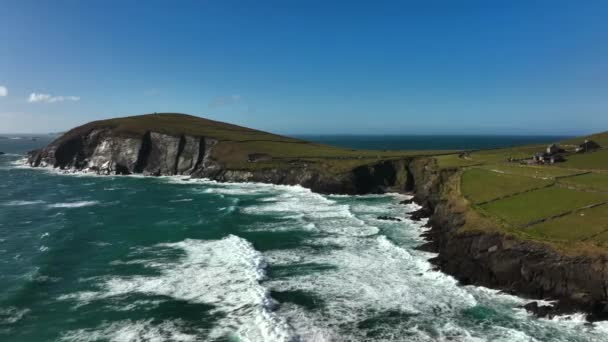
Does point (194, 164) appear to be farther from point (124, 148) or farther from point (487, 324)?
point (487, 324)

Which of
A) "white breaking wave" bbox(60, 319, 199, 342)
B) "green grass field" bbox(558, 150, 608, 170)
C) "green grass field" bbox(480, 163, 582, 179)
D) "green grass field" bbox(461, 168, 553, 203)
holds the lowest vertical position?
"white breaking wave" bbox(60, 319, 199, 342)

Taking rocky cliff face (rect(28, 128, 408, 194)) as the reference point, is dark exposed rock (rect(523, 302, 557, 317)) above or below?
below

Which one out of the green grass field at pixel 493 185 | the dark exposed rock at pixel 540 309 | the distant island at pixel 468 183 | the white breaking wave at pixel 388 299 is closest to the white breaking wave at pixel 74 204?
the distant island at pixel 468 183

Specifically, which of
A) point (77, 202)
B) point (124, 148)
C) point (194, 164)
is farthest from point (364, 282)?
point (124, 148)

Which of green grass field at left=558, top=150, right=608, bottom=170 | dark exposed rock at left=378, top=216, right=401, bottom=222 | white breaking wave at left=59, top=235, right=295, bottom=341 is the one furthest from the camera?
green grass field at left=558, top=150, right=608, bottom=170

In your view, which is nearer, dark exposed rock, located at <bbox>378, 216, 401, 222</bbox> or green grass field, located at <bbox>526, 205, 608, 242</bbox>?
green grass field, located at <bbox>526, 205, 608, 242</bbox>

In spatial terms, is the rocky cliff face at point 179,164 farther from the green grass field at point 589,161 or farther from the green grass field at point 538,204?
the green grass field at point 538,204

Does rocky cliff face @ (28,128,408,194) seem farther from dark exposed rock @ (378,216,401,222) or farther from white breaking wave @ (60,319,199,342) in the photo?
white breaking wave @ (60,319,199,342)

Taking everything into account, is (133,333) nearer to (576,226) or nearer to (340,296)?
(340,296)

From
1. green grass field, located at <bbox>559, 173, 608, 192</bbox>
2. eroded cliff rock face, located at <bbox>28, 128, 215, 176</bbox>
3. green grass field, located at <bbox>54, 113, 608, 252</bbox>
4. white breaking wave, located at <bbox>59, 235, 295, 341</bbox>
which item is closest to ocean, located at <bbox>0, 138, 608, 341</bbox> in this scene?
white breaking wave, located at <bbox>59, 235, 295, 341</bbox>
